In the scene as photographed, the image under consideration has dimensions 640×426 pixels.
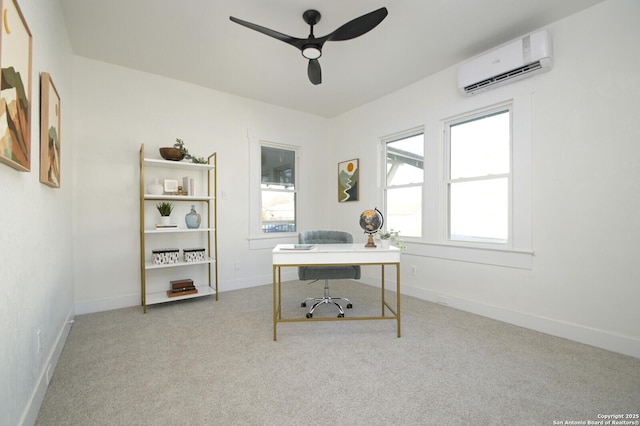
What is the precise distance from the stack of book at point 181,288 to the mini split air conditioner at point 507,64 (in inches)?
157

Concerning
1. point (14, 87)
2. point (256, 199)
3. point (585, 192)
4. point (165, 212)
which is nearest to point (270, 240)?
point (256, 199)

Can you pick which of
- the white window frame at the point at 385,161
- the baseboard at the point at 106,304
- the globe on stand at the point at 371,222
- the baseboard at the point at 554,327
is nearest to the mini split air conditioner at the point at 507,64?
the white window frame at the point at 385,161

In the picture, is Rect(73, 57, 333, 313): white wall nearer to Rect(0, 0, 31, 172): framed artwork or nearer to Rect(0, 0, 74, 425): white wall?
Rect(0, 0, 74, 425): white wall

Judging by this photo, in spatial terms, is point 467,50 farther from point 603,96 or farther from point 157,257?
point 157,257

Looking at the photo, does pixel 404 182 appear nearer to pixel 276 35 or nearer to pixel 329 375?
pixel 276 35

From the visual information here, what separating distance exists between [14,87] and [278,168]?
3.64 meters

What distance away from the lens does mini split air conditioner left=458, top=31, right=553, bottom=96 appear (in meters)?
2.61

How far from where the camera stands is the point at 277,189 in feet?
15.8

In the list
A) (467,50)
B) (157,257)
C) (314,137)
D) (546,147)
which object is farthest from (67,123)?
(546,147)

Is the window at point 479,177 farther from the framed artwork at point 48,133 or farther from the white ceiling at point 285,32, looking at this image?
the framed artwork at point 48,133

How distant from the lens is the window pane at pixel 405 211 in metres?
3.97

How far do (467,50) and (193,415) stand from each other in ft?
13.2

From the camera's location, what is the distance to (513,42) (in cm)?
278

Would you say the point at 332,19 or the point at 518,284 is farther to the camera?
the point at 518,284
